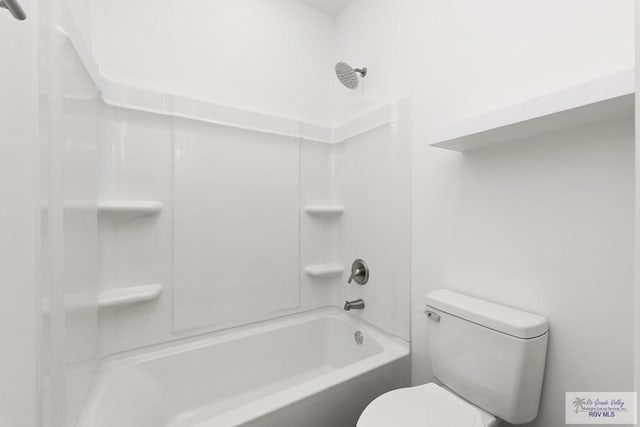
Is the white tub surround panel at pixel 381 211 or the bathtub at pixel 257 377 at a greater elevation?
the white tub surround panel at pixel 381 211

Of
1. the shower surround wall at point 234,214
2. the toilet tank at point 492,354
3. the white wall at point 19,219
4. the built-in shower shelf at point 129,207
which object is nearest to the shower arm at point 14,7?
the white wall at point 19,219

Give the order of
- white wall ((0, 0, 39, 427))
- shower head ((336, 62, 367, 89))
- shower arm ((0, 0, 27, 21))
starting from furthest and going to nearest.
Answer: shower head ((336, 62, 367, 89)) < white wall ((0, 0, 39, 427)) < shower arm ((0, 0, 27, 21))

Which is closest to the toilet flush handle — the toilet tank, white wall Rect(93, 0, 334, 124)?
the toilet tank

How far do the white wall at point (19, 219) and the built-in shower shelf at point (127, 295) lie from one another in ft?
1.96

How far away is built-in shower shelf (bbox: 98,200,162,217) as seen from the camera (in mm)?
1193

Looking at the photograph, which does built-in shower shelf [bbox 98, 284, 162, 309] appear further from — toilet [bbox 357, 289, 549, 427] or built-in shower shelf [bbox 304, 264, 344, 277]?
toilet [bbox 357, 289, 549, 427]

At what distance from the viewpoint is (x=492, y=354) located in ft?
3.02

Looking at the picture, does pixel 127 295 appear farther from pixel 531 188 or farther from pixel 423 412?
pixel 531 188

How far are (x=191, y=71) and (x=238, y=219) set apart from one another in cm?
82

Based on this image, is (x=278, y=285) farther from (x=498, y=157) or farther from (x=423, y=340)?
(x=498, y=157)

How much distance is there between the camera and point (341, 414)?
112cm

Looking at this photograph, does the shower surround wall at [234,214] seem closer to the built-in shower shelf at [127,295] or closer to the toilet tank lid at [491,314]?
the built-in shower shelf at [127,295]

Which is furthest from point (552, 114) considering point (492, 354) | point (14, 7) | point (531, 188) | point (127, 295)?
point (127, 295)

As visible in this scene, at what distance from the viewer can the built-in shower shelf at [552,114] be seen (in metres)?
0.64
